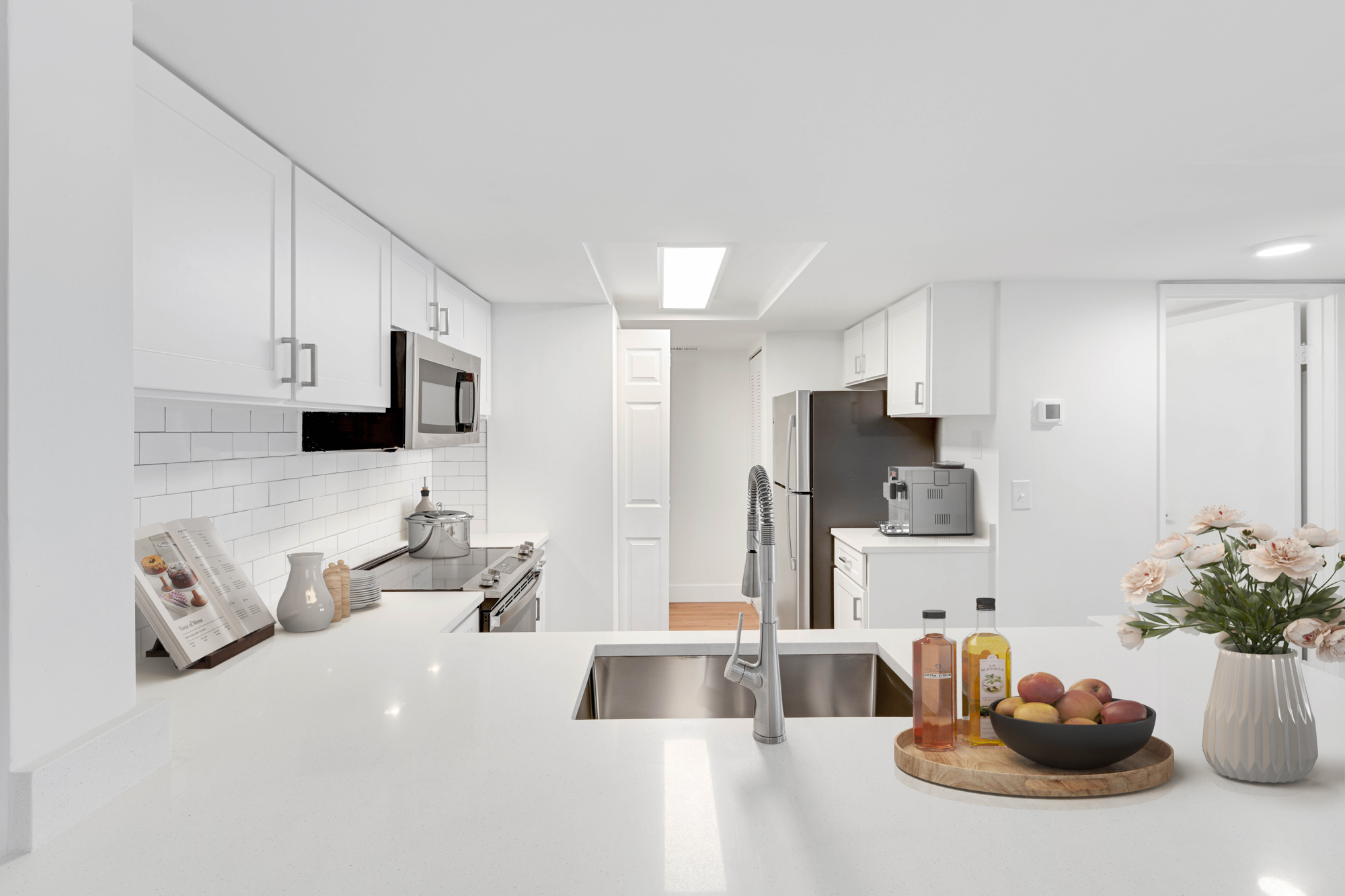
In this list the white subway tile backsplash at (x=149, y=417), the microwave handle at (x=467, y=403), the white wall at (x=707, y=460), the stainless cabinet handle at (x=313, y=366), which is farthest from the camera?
the white wall at (x=707, y=460)

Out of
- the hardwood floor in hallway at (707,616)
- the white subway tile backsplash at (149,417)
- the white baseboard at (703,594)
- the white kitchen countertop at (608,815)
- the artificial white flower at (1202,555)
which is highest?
the white subway tile backsplash at (149,417)

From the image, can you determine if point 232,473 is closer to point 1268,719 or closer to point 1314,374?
point 1268,719

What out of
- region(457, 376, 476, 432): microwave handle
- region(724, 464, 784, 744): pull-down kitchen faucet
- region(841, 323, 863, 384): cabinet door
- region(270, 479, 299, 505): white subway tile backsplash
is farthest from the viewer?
region(841, 323, 863, 384): cabinet door

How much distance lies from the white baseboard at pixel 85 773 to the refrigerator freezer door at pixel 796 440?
11.2 ft

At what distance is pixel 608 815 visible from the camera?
1.02 m

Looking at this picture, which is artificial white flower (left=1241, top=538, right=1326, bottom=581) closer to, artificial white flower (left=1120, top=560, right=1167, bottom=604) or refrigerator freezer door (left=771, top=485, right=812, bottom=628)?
artificial white flower (left=1120, top=560, right=1167, bottom=604)

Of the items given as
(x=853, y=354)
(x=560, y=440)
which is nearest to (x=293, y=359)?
(x=560, y=440)

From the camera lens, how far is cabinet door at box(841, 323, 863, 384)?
15.2ft

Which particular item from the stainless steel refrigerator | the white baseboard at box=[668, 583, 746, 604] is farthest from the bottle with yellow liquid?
the white baseboard at box=[668, 583, 746, 604]

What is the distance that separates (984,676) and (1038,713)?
11 cm

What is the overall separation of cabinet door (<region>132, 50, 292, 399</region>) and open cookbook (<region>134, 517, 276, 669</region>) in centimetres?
41

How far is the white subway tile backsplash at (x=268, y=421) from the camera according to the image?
7.13ft

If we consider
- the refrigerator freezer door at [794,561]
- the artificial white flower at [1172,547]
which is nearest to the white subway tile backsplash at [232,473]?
the artificial white flower at [1172,547]

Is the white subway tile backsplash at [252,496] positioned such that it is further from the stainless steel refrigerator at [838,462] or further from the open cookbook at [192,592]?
the stainless steel refrigerator at [838,462]
